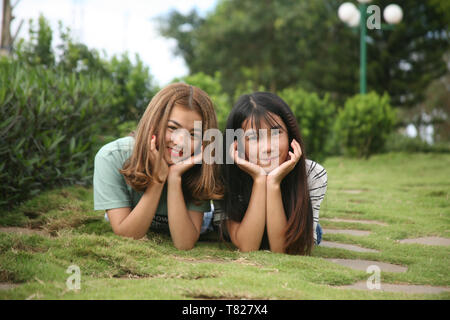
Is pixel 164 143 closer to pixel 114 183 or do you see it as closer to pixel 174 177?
pixel 174 177

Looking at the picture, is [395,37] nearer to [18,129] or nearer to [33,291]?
[18,129]

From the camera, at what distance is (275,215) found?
304cm

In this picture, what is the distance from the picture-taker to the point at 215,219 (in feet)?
11.0

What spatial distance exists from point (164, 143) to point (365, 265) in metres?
1.52

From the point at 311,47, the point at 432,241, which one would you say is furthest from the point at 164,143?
the point at 311,47

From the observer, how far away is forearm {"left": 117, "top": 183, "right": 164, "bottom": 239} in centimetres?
306

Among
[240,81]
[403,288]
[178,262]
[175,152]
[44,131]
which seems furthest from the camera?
[240,81]

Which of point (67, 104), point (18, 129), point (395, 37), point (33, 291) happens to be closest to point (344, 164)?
point (67, 104)

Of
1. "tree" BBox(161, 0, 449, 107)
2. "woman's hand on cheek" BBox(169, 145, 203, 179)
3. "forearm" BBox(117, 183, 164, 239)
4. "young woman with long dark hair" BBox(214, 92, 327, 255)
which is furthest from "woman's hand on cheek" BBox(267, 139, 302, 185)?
"tree" BBox(161, 0, 449, 107)

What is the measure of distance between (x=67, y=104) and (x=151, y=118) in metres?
2.69

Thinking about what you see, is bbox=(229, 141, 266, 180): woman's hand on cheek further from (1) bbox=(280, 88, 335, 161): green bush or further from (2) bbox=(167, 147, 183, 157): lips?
(1) bbox=(280, 88, 335, 161): green bush

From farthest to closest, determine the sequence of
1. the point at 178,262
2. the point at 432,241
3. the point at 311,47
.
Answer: the point at 311,47, the point at 432,241, the point at 178,262

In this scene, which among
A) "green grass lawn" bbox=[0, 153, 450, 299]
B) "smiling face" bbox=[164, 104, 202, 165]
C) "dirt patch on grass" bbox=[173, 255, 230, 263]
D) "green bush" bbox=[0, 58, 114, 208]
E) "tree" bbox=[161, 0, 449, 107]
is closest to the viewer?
"green grass lawn" bbox=[0, 153, 450, 299]

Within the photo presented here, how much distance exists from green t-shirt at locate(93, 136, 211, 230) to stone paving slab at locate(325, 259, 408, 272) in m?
1.00
